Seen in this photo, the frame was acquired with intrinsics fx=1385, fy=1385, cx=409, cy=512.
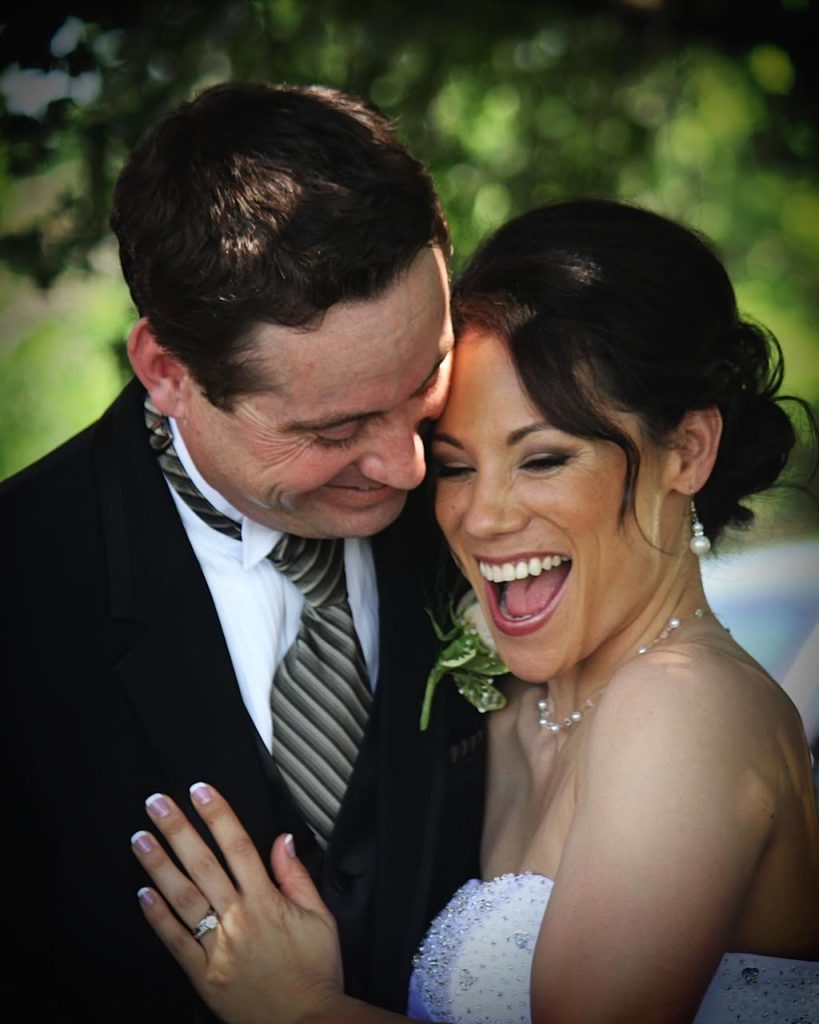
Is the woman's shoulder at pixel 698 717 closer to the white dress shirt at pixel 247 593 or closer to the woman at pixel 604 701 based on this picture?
the woman at pixel 604 701

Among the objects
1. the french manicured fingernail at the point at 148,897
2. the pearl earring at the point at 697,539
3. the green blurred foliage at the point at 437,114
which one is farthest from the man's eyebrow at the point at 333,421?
the green blurred foliage at the point at 437,114

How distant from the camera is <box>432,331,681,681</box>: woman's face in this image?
285cm

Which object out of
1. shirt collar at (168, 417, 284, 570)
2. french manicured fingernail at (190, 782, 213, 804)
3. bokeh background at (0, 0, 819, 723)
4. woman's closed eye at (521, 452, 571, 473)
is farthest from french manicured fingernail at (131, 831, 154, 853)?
bokeh background at (0, 0, 819, 723)

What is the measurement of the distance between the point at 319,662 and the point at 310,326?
765mm

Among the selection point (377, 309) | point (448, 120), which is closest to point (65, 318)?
point (448, 120)

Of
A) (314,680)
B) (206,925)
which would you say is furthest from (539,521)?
(206,925)

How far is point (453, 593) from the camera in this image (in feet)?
11.0

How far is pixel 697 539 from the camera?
306 centimetres

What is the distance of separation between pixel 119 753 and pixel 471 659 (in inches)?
33.6

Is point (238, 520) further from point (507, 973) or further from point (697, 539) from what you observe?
point (507, 973)

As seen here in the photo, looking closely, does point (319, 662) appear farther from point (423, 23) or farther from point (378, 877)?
point (423, 23)

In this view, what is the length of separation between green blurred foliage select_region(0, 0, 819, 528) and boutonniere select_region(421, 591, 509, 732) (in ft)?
4.07

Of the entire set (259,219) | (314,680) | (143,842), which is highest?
(259,219)

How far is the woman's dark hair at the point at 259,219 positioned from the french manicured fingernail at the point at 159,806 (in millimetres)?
809
